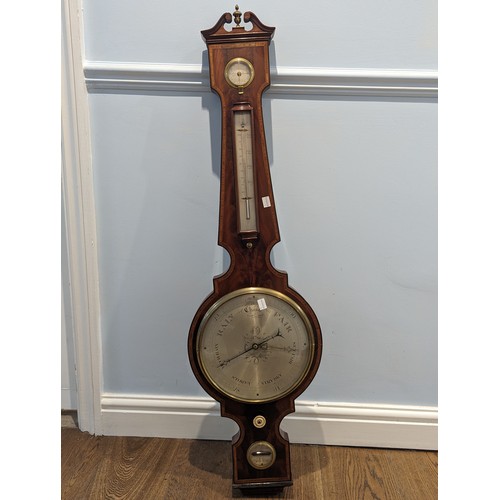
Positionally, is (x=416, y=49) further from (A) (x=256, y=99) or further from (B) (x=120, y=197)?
(B) (x=120, y=197)

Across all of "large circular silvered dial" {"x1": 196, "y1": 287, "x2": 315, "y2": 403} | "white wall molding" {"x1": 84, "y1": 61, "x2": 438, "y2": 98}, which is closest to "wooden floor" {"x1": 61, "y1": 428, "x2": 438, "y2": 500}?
"large circular silvered dial" {"x1": 196, "y1": 287, "x2": 315, "y2": 403}

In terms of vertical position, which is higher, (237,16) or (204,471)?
(237,16)

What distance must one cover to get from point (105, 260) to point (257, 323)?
21.3 inches

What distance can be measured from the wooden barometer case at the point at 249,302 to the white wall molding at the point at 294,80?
0.14 metres

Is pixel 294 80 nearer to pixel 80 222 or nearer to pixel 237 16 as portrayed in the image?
pixel 237 16

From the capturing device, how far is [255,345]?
1.51 metres

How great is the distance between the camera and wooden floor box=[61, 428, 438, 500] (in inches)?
60.3

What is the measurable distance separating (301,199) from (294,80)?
333mm

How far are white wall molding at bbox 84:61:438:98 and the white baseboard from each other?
919mm

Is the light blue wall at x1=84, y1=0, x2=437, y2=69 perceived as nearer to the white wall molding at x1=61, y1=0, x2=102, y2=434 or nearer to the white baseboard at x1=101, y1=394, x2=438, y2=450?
the white wall molding at x1=61, y1=0, x2=102, y2=434

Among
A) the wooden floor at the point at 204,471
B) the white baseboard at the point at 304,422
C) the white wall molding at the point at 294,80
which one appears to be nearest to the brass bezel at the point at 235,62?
the white wall molding at the point at 294,80

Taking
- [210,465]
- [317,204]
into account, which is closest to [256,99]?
[317,204]

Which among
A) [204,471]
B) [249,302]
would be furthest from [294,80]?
[204,471]

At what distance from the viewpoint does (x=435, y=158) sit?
1.66 metres
